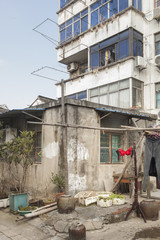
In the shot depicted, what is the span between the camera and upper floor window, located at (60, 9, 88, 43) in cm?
2065

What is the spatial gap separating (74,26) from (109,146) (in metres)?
14.8

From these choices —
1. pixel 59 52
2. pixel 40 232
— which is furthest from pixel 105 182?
pixel 59 52

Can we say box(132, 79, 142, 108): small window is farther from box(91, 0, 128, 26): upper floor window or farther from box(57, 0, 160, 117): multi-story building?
box(91, 0, 128, 26): upper floor window

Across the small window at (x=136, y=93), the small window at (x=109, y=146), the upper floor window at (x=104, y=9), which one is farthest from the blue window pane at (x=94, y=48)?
the small window at (x=109, y=146)

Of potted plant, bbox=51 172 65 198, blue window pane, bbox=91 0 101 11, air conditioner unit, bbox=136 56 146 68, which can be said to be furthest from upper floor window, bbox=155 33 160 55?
potted plant, bbox=51 172 65 198

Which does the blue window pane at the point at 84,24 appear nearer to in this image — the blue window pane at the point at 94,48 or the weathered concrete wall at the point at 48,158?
the blue window pane at the point at 94,48

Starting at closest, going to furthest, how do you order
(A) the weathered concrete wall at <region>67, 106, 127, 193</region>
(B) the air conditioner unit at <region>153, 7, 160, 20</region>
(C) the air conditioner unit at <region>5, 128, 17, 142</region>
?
(A) the weathered concrete wall at <region>67, 106, 127, 193</region> < (C) the air conditioner unit at <region>5, 128, 17, 142</region> < (B) the air conditioner unit at <region>153, 7, 160, 20</region>

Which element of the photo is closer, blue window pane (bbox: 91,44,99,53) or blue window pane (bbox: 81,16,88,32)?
blue window pane (bbox: 91,44,99,53)

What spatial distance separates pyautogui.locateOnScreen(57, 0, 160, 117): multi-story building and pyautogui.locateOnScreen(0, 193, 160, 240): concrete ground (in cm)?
917

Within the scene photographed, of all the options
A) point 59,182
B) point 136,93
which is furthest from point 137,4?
point 59,182

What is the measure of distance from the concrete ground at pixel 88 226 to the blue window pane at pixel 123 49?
1142 centimetres

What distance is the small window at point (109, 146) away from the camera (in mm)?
10827

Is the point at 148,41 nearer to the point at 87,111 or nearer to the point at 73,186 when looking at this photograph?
the point at 87,111

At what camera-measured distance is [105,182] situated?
33.8 ft
